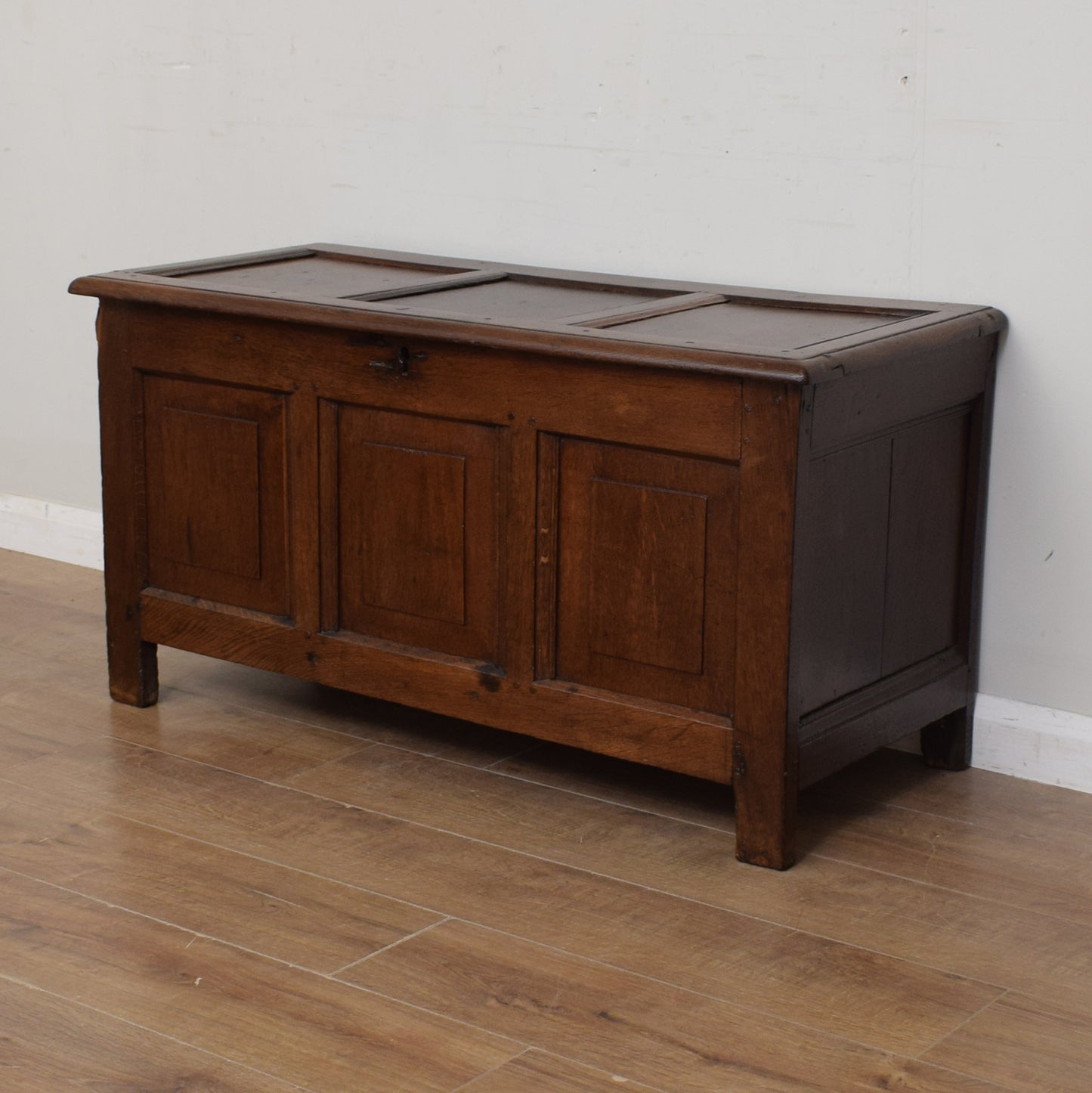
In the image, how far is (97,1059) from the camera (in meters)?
2.11

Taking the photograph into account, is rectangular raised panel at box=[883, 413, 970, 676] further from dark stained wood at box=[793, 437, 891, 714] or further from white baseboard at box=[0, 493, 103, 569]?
white baseboard at box=[0, 493, 103, 569]

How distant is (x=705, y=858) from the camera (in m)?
2.70

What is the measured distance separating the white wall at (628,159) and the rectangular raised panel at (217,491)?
0.68 m

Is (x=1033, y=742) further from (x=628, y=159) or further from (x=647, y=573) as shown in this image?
(x=628, y=159)

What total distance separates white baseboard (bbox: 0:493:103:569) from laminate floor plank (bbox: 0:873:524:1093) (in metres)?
1.81

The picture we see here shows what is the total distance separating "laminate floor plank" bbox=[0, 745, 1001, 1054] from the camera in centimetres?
228

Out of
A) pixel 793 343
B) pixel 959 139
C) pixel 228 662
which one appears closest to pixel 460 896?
pixel 793 343

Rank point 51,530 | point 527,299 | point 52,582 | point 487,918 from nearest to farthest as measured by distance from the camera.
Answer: point 487,918 → point 527,299 → point 52,582 → point 51,530

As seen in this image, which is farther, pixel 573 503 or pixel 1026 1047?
pixel 573 503

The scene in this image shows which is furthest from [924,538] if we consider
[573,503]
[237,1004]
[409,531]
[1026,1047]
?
[237,1004]

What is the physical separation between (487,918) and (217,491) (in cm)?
104

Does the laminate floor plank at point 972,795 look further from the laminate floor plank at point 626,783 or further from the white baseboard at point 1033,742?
the laminate floor plank at point 626,783

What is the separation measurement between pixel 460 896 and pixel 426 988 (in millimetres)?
277

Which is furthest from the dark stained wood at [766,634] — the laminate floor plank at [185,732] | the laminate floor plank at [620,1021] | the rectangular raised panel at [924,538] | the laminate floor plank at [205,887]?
the laminate floor plank at [185,732]
